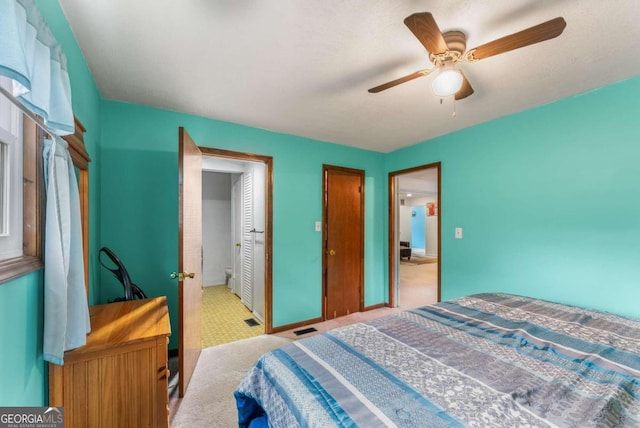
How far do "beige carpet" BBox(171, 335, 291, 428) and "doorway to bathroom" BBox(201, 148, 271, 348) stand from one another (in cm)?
22

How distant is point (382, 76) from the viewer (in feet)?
6.06

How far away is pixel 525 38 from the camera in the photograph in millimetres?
1182

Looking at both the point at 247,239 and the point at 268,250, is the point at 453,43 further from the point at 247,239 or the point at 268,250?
the point at 247,239

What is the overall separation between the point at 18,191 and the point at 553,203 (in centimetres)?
338

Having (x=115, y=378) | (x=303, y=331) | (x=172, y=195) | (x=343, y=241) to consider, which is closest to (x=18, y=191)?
(x=115, y=378)

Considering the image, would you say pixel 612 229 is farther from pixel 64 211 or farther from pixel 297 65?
pixel 64 211

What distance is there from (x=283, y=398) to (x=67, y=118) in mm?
1336

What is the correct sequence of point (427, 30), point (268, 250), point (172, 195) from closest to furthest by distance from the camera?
point (427, 30) < point (172, 195) < point (268, 250)

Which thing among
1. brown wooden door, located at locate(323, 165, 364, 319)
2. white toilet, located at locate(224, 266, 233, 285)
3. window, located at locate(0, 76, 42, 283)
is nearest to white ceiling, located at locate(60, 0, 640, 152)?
window, located at locate(0, 76, 42, 283)

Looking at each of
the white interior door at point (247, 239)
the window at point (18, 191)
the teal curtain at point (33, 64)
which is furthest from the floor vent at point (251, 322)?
the teal curtain at point (33, 64)

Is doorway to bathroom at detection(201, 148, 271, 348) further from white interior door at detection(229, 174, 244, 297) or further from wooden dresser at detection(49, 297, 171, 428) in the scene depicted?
wooden dresser at detection(49, 297, 171, 428)

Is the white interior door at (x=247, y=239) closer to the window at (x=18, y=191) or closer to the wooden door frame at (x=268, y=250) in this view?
the wooden door frame at (x=268, y=250)

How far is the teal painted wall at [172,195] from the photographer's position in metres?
2.23

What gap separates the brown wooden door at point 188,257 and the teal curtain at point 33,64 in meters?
0.89
